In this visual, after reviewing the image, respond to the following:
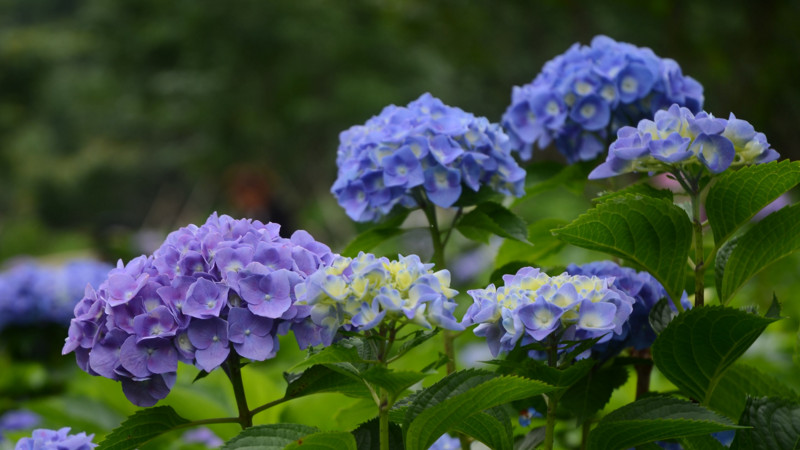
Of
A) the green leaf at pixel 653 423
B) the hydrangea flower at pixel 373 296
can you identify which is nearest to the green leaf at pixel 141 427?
the hydrangea flower at pixel 373 296

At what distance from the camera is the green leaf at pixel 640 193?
47.5 inches

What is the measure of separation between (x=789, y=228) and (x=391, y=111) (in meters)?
0.65

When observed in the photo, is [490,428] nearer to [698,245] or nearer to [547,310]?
[547,310]

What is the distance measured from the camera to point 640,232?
1.19 metres

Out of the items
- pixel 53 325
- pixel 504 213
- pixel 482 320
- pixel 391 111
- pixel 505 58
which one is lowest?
pixel 482 320

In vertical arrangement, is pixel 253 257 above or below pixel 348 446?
above

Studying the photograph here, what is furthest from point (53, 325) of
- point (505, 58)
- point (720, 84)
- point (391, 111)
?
point (505, 58)

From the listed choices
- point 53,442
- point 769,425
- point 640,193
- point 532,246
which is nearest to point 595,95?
point 532,246

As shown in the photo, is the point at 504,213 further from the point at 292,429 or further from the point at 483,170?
the point at 292,429

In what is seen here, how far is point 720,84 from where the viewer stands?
7.32 meters

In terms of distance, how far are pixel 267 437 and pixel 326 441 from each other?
83mm

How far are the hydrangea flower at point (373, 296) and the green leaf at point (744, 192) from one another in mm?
391

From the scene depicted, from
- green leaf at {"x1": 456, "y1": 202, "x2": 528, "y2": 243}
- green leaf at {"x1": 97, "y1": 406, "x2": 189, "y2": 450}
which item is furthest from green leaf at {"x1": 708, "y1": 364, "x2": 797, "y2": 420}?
green leaf at {"x1": 97, "y1": 406, "x2": 189, "y2": 450}

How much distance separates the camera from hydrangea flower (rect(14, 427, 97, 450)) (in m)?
1.22
